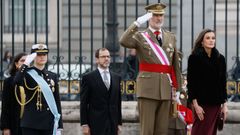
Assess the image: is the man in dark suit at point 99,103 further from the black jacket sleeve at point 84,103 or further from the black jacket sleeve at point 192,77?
the black jacket sleeve at point 192,77

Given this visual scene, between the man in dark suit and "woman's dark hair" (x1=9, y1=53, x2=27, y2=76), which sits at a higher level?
"woman's dark hair" (x1=9, y1=53, x2=27, y2=76)

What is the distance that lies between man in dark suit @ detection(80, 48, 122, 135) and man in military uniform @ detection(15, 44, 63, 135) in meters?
0.43

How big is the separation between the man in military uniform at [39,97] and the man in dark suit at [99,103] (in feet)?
1.41

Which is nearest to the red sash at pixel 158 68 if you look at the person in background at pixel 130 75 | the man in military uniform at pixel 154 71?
the man in military uniform at pixel 154 71

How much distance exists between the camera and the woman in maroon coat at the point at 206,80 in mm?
10867

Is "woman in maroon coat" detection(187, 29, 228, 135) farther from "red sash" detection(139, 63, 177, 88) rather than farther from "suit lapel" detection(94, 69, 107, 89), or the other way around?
"suit lapel" detection(94, 69, 107, 89)

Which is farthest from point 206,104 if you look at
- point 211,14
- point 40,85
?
point 211,14

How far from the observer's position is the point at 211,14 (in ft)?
44.4

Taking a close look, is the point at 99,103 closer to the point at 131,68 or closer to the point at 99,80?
the point at 99,80

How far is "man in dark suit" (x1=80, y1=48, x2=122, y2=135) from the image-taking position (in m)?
11.4

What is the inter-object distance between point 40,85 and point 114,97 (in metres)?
0.96

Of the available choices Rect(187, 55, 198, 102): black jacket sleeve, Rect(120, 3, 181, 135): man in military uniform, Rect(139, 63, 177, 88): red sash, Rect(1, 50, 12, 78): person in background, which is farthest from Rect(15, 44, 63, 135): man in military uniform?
Rect(187, 55, 198, 102): black jacket sleeve

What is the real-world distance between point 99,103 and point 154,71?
1.00 m

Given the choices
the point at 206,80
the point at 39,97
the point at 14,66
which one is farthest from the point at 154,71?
the point at 14,66
